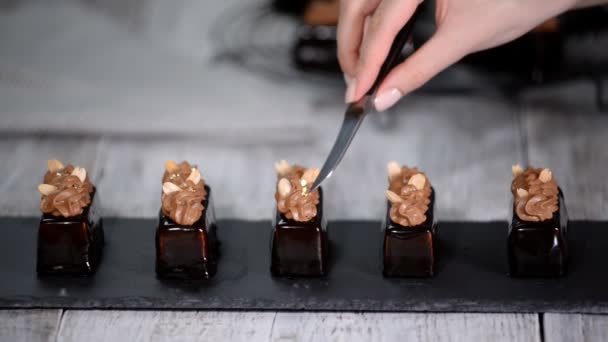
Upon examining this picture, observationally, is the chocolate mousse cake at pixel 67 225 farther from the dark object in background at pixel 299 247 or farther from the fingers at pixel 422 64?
the fingers at pixel 422 64

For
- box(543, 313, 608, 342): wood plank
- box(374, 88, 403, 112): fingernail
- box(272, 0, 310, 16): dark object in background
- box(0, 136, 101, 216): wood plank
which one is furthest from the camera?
box(272, 0, 310, 16): dark object in background

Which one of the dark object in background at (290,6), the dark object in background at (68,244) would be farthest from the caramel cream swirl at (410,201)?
the dark object in background at (290,6)

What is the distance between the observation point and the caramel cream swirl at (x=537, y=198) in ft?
5.84

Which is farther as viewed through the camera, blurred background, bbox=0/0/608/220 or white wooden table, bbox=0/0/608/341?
blurred background, bbox=0/0/608/220

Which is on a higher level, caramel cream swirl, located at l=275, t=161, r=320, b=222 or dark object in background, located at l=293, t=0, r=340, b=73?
dark object in background, located at l=293, t=0, r=340, b=73

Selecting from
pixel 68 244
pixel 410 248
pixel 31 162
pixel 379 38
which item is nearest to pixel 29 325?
pixel 68 244

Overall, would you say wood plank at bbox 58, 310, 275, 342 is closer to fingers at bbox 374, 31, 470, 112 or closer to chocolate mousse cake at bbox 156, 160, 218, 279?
chocolate mousse cake at bbox 156, 160, 218, 279

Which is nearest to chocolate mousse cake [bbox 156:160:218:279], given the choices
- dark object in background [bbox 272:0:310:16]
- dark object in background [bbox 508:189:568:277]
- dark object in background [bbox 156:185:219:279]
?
dark object in background [bbox 156:185:219:279]

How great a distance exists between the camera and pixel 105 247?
1.98 meters

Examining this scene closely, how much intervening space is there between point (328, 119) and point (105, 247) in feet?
2.35

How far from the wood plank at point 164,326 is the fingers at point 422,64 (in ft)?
1.61

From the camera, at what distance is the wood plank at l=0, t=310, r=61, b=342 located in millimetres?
1778

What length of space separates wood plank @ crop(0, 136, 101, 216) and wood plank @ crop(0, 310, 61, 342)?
36cm

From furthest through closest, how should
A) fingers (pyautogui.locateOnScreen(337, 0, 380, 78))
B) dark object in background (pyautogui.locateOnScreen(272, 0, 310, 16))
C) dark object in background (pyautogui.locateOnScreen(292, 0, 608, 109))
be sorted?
1. dark object in background (pyautogui.locateOnScreen(272, 0, 310, 16))
2. dark object in background (pyautogui.locateOnScreen(292, 0, 608, 109))
3. fingers (pyautogui.locateOnScreen(337, 0, 380, 78))
